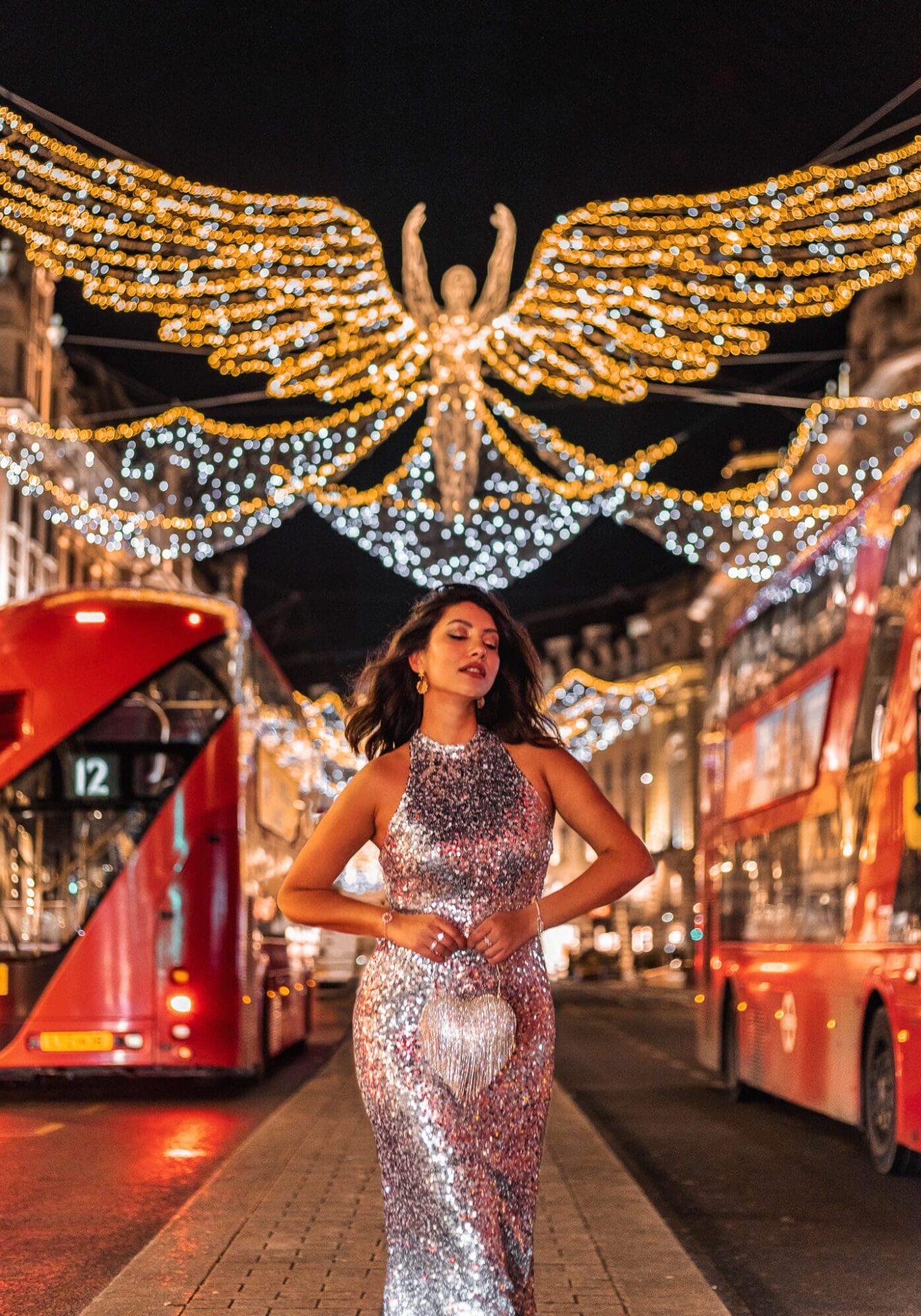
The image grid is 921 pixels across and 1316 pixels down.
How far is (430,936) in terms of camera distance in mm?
3924

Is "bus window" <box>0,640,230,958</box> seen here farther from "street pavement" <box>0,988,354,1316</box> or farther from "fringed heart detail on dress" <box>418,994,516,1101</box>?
"fringed heart detail on dress" <box>418,994,516,1101</box>

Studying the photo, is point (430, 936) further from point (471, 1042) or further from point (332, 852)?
point (332, 852)

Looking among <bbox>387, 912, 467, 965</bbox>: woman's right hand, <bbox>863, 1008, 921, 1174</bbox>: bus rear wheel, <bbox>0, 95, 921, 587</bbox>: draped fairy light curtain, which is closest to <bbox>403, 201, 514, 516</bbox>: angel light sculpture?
<bbox>0, 95, 921, 587</bbox>: draped fairy light curtain

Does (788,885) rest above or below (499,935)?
above

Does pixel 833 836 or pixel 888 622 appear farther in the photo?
pixel 833 836

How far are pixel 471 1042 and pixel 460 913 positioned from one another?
0.26 metres

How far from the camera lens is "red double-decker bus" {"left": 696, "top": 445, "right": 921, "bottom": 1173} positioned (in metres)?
10.5

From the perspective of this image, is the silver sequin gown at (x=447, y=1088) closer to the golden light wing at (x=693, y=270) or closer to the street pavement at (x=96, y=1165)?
the street pavement at (x=96, y=1165)

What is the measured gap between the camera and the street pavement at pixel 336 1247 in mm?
6246

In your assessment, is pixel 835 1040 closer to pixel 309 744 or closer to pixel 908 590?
pixel 908 590

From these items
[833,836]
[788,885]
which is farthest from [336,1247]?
[788,885]

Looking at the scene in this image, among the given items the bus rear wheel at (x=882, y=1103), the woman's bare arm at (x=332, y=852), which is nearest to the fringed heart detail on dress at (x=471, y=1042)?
the woman's bare arm at (x=332, y=852)

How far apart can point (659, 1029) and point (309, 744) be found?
1053cm

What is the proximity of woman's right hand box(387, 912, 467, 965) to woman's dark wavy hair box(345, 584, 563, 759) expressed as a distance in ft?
1.79
